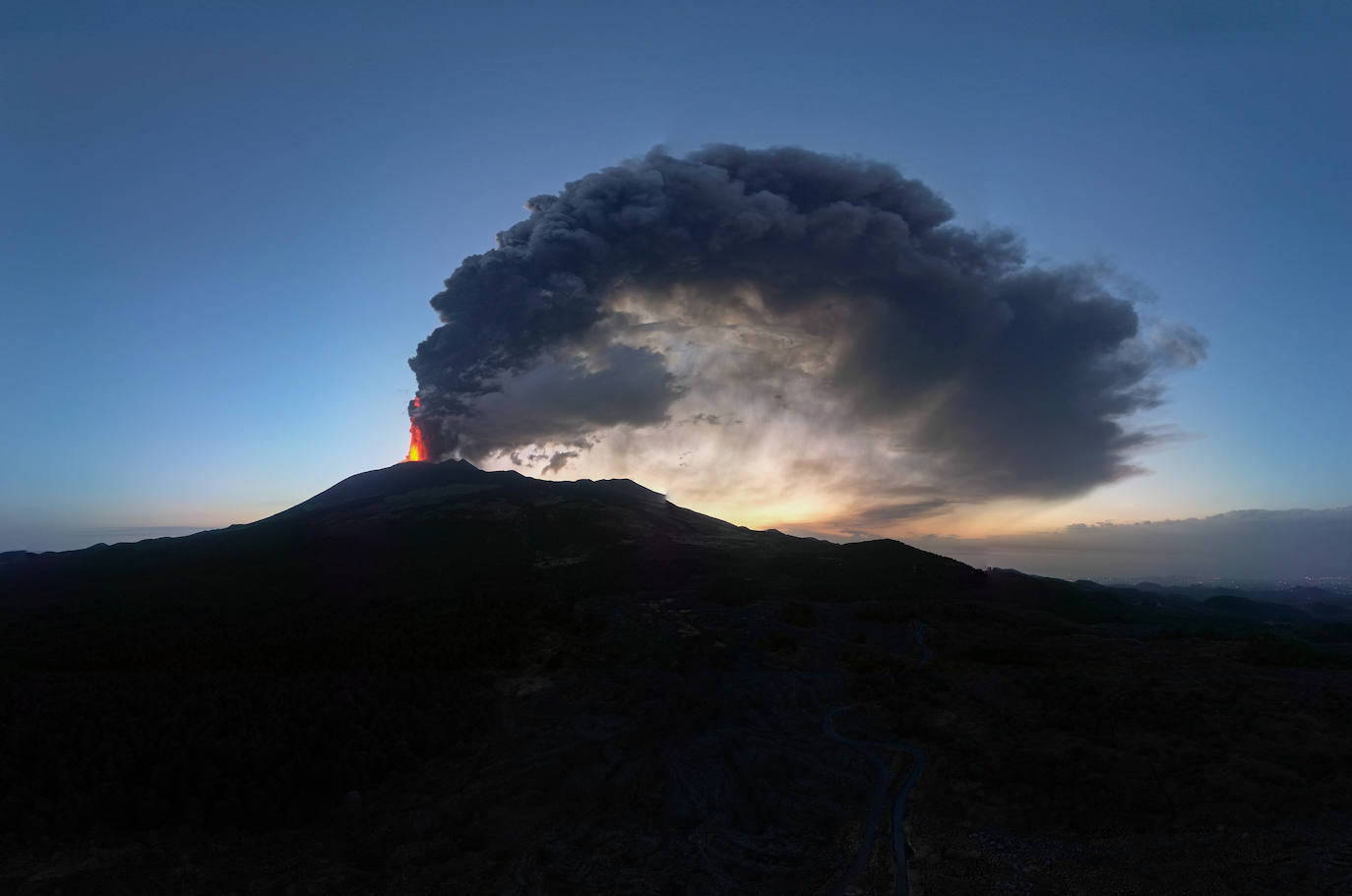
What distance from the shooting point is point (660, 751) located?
25.4 meters

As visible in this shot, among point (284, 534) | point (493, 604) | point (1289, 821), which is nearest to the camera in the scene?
point (1289, 821)

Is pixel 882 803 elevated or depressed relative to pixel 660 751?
depressed

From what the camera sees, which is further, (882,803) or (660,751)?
(660,751)

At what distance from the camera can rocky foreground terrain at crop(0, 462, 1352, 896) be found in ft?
58.2

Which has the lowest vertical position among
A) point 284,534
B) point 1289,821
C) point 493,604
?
point 1289,821

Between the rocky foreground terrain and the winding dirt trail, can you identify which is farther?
the rocky foreground terrain

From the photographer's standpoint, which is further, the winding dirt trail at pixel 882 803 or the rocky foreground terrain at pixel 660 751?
the rocky foreground terrain at pixel 660 751

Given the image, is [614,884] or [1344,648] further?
[1344,648]

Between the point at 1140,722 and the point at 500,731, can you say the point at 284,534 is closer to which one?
the point at 500,731

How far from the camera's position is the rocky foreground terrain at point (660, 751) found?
58.2 ft

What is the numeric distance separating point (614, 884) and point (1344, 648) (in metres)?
51.4

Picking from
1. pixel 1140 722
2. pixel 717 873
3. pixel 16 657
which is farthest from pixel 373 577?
pixel 1140 722

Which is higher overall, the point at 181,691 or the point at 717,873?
the point at 181,691

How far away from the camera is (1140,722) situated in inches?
1008
